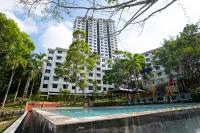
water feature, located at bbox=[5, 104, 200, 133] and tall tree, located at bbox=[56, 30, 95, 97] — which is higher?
tall tree, located at bbox=[56, 30, 95, 97]

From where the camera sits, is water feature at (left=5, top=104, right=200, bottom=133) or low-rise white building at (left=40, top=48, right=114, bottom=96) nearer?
water feature at (left=5, top=104, right=200, bottom=133)

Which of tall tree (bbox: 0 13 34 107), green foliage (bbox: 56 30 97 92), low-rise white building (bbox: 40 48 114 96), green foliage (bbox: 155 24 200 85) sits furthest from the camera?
low-rise white building (bbox: 40 48 114 96)

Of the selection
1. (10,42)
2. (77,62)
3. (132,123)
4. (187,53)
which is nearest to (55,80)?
(77,62)

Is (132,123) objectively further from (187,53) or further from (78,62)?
(78,62)

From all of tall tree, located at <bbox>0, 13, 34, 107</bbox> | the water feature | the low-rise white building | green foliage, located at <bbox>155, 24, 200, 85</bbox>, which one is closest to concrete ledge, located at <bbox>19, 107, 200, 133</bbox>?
the water feature

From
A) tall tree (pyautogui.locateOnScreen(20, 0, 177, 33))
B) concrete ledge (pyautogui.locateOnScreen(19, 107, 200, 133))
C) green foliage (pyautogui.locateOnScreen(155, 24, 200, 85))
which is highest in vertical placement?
green foliage (pyautogui.locateOnScreen(155, 24, 200, 85))

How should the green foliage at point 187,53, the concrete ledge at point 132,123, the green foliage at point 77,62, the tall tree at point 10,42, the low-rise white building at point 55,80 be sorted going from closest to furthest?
the concrete ledge at point 132,123 → the tall tree at point 10,42 → the green foliage at point 187,53 → the green foliage at point 77,62 → the low-rise white building at point 55,80

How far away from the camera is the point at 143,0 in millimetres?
2459

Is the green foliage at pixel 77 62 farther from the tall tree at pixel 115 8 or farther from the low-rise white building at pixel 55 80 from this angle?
the tall tree at pixel 115 8

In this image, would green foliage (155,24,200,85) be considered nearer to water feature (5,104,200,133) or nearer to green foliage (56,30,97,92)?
green foliage (56,30,97,92)

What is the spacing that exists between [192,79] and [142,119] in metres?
25.1

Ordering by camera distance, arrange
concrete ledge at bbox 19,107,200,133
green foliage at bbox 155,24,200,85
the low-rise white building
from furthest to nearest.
→ the low-rise white building → green foliage at bbox 155,24,200,85 → concrete ledge at bbox 19,107,200,133

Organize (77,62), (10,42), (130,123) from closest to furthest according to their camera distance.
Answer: (130,123), (10,42), (77,62)

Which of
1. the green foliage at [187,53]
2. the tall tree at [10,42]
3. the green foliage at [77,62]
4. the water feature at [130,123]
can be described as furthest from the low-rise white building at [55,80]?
the water feature at [130,123]
